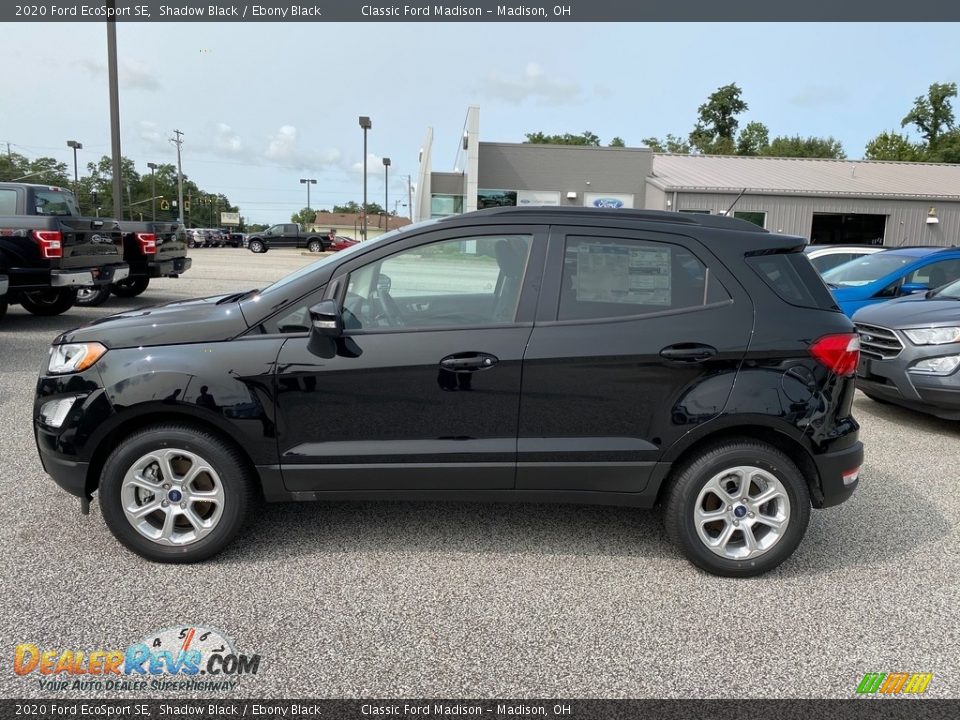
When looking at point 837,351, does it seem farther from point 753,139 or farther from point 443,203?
point 753,139

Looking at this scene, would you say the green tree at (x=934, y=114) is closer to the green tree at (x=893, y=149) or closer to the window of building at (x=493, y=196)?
the green tree at (x=893, y=149)

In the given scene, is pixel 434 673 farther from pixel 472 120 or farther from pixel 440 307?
pixel 472 120

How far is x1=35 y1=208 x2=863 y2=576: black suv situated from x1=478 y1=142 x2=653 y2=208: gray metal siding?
29.2m

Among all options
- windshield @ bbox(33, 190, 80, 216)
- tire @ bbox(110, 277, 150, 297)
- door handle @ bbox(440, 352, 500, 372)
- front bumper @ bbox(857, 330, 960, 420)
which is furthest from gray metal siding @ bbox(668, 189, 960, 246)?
door handle @ bbox(440, 352, 500, 372)

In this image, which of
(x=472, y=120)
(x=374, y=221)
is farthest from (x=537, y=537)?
(x=374, y=221)

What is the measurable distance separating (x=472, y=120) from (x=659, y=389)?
28011mm

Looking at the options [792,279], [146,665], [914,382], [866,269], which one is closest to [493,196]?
[866,269]

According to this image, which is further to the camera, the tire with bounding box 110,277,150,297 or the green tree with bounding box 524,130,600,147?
the green tree with bounding box 524,130,600,147

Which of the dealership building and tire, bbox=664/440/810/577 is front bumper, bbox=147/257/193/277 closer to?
tire, bbox=664/440/810/577

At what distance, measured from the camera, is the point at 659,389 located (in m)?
3.44

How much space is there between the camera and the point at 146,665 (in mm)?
2781

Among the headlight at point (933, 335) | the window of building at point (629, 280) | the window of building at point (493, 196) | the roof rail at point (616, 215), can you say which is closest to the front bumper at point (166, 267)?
the roof rail at point (616, 215)

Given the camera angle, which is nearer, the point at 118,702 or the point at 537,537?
the point at 118,702

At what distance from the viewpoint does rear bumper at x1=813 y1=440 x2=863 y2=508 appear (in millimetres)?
3518
